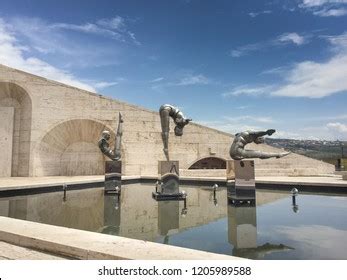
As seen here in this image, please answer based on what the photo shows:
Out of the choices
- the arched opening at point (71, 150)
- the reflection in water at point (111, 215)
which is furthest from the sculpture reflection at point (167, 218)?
the arched opening at point (71, 150)

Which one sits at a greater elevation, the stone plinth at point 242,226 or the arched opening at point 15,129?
the arched opening at point 15,129

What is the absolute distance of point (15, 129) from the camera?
1964 cm

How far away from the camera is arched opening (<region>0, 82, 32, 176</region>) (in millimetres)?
19109

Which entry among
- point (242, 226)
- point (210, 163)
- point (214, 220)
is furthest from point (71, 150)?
point (242, 226)

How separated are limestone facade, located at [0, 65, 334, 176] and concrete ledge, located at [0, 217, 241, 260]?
1397 centimetres

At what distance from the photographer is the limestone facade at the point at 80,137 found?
19.1m

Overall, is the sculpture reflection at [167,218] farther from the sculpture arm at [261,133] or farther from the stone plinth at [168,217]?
the sculpture arm at [261,133]

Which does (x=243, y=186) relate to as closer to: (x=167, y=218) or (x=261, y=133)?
(x=261, y=133)

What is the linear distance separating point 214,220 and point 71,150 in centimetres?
1539

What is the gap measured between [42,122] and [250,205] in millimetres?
14383

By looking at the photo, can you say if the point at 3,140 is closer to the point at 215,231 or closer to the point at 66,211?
the point at 66,211

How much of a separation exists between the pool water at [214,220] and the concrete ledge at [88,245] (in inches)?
38.9

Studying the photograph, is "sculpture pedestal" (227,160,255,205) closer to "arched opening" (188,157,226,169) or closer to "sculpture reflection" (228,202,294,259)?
"sculpture reflection" (228,202,294,259)

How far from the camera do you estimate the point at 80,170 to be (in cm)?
2062
